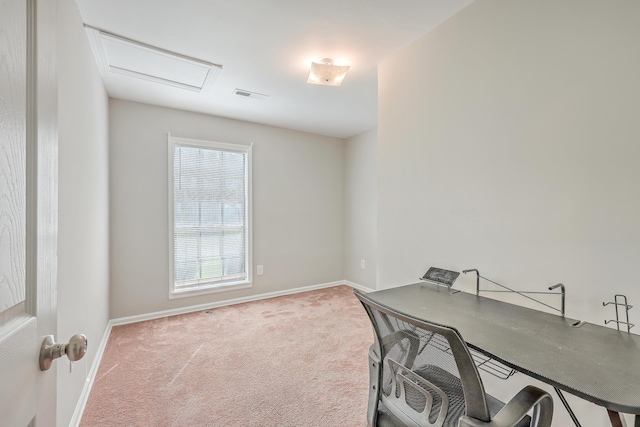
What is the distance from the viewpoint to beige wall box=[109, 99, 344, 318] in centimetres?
313

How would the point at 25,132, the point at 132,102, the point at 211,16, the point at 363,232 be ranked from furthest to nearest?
the point at 363,232, the point at 132,102, the point at 211,16, the point at 25,132

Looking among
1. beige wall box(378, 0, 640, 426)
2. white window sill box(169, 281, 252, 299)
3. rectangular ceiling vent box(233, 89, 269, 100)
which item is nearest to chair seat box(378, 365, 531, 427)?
beige wall box(378, 0, 640, 426)

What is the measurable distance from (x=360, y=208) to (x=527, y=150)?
303 cm

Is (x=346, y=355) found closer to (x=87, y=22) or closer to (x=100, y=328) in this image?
(x=100, y=328)

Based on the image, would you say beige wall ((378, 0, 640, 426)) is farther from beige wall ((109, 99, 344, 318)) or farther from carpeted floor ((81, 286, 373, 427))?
beige wall ((109, 99, 344, 318))

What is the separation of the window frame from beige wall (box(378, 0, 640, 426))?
7.46 feet

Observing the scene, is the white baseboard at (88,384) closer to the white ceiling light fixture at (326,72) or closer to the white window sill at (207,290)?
the white window sill at (207,290)

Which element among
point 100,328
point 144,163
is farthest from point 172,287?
point 144,163

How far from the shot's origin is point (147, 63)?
92.4 inches

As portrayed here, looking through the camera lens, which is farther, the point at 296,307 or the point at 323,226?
the point at 323,226

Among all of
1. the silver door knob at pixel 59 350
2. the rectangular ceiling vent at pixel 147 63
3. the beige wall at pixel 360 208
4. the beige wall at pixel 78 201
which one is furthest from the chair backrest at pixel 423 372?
the beige wall at pixel 360 208

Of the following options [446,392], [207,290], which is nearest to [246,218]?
[207,290]

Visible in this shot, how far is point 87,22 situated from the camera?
6.12ft

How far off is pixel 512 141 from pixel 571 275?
0.69m
